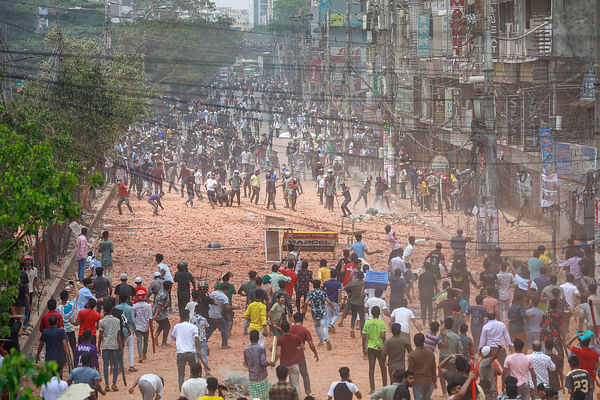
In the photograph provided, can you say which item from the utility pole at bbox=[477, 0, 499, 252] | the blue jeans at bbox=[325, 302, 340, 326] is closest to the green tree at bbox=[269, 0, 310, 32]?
the utility pole at bbox=[477, 0, 499, 252]

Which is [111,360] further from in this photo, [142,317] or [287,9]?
[287,9]

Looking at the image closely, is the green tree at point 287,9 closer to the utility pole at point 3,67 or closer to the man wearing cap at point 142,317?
the utility pole at point 3,67

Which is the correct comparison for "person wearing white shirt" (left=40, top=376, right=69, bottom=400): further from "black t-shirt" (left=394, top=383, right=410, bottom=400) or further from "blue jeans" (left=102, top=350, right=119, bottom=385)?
"black t-shirt" (left=394, top=383, right=410, bottom=400)

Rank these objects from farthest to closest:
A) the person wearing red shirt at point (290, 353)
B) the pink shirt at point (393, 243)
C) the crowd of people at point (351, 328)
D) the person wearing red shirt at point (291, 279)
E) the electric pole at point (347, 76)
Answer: the electric pole at point (347, 76) → the pink shirt at point (393, 243) → the person wearing red shirt at point (291, 279) → the person wearing red shirt at point (290, 353) → the crowd of people at point (351, 328)

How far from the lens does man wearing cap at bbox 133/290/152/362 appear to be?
14.5 meters

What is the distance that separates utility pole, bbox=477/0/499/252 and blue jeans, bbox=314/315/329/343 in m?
9.19

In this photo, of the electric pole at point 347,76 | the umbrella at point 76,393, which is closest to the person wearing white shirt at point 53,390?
the umbrella at point 76,393

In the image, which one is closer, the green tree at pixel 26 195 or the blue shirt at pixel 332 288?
the green tree at pixel 26 195

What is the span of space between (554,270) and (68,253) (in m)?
13.0

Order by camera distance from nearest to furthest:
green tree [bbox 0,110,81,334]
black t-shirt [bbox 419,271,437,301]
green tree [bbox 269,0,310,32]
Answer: green tree [bbox 0,110,81,334] → black t-shirt [bbox 419,271,437,301] → green tree [bbox 269,0,310,32]

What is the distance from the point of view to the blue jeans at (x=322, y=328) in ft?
50.9

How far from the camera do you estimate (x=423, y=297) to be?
55.1 ft

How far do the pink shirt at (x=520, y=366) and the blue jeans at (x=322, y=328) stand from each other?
15.0 ft

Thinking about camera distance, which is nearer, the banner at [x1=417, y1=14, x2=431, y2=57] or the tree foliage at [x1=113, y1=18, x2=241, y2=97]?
the banner at [x1=417, y1=14, x2=431, y2=57]
